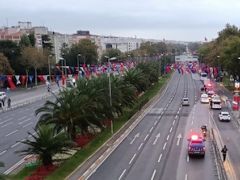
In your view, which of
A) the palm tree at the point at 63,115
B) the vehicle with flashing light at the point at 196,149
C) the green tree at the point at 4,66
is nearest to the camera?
the vehicle with flashing light at the point at 196,149

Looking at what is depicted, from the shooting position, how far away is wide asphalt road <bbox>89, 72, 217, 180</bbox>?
36.9 meters

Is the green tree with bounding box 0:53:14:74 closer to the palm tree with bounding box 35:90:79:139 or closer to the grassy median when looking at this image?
the grassy median

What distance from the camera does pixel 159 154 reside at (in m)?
44.3

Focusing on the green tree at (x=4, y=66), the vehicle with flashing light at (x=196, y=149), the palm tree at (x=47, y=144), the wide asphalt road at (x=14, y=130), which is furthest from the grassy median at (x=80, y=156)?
the green tree at (x=4, y=66)

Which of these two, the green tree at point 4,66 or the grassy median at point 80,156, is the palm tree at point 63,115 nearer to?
the grassy median at point 80,156

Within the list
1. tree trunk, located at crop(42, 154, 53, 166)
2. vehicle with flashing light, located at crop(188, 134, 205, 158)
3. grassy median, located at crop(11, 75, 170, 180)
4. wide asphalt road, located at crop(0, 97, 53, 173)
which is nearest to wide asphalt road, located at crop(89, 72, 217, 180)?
vehicle with flashing light, located at crop(188, 134, 205, 158)

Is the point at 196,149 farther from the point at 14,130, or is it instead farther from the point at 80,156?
the point at 14,130

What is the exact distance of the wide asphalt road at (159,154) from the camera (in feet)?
121

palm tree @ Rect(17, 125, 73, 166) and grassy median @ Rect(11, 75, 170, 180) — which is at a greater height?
palm tree @ Rect(17, 125, 73, 166)

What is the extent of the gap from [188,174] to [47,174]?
1001cm

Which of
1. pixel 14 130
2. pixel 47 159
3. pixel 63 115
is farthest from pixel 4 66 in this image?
pixel 47 159

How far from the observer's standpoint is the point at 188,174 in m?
36.5

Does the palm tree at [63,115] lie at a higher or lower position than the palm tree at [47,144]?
higher

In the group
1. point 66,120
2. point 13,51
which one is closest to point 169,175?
point 66,120
